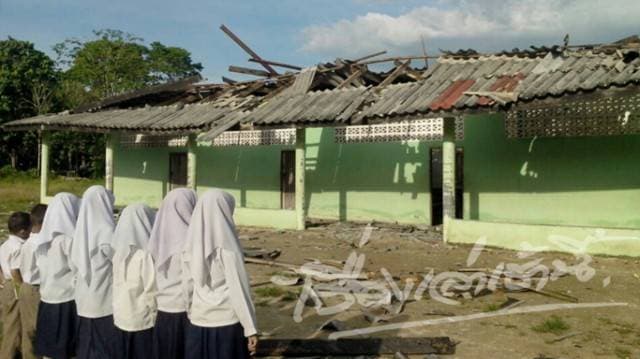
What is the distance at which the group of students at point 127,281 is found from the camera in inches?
123

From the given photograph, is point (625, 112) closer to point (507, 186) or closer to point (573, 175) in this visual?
point (573, 175)

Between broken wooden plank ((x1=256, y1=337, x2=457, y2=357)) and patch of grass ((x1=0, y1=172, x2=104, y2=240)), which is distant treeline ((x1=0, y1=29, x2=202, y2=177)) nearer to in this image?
patch of grass ((x1=0, y1=172, x2=104, y2=240))

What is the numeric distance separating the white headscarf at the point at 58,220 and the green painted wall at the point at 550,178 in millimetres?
8967

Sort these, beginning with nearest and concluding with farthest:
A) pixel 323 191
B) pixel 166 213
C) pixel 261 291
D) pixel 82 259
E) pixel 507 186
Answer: pixel 166 213 → pixel 82 259 → pixel 261 291 → pixel 507 186 → pixel 323 191

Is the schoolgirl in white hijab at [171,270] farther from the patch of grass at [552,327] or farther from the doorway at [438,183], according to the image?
the doorway at [438,183]

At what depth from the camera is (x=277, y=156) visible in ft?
47.5

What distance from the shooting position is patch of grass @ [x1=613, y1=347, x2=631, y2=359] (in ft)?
15.6

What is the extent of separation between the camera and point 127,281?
3488mm

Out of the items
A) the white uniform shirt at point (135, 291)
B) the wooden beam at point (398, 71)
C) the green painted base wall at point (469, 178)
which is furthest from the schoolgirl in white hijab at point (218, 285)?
the wooden beam at point (398, 71)

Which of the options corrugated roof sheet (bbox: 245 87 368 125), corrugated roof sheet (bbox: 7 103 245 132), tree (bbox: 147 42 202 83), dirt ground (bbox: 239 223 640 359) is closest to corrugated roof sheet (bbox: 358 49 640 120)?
→ corrugated roof sheet (bbox: 245 87 368 125)

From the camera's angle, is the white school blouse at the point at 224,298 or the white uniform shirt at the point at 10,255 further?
the white uniform shirt at the point at 10,255

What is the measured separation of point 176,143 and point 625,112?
11397 mm

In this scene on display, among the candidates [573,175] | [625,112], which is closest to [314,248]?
[573,175]

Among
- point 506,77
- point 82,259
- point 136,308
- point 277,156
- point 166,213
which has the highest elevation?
point 506,77
